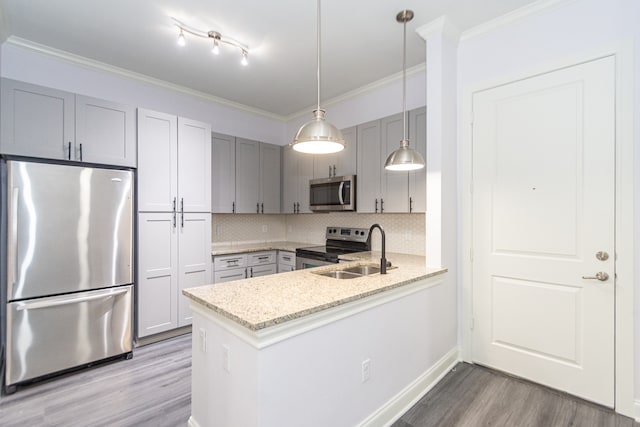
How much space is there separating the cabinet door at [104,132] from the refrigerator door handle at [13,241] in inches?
21.4

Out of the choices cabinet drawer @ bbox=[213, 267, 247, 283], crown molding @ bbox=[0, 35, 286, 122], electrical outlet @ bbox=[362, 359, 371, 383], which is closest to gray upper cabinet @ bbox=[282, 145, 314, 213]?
crown molding @ bbox=[0, 35, 286, 122]

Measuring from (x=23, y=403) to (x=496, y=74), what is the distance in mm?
4320

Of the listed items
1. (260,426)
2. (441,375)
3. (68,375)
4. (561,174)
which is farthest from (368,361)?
(68,375)

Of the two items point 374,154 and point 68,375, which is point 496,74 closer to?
point 374,154

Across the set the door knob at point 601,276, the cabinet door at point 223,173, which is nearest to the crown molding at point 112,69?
the cabinet door at point 223,173

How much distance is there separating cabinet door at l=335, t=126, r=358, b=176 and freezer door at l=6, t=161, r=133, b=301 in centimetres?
223

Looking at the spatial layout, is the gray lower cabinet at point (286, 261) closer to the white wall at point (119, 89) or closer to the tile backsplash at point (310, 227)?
the tile backsplash at point (310, 227)

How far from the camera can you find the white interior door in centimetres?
201

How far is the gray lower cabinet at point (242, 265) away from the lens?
3.62 meters

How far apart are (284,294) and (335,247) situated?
8.00 feet

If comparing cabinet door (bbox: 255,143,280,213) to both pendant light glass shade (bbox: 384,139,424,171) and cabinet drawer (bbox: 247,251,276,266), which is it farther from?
pendant light glass shade (bbox: 384,139,424,171)

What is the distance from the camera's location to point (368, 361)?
1759 millimetres

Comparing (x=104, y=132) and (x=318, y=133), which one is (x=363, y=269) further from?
(x=104, y=132)

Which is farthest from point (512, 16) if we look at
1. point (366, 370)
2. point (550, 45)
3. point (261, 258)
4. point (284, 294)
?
point (261, 258)
